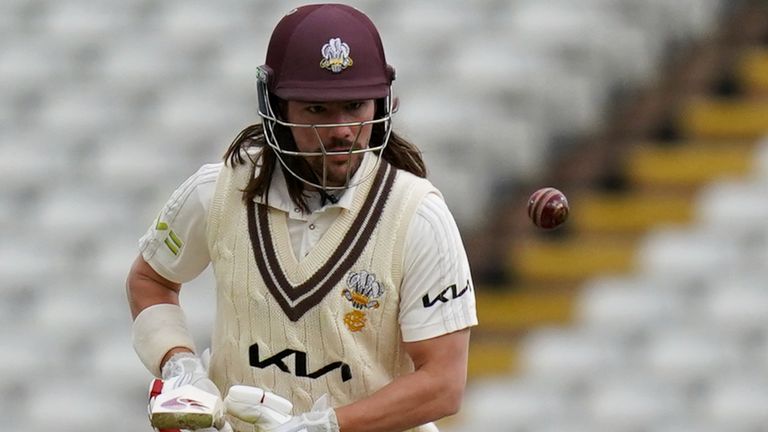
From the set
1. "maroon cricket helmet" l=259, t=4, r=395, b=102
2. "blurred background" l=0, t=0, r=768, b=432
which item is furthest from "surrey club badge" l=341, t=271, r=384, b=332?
"blurred background" l=0, t=0, r=768, b=432

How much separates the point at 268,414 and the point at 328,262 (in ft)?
0.75

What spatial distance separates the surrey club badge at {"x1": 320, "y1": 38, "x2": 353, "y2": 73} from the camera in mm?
2414

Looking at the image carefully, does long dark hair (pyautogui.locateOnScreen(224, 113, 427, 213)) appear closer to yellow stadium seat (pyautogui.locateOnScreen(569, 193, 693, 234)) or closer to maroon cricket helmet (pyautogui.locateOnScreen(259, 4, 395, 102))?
maroon cricket helmet (pyautogui.locateOnScreen(259, 4, 395, 102))

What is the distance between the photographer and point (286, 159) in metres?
2.52

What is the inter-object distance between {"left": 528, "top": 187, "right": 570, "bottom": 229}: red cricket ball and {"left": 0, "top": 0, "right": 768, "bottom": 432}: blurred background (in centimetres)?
189

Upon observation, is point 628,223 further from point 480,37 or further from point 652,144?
point 480,37

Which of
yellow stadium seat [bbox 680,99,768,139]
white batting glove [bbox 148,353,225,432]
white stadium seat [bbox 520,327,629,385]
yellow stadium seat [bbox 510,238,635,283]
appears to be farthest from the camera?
yellow stadium seat [bbox 680,99,768,139]

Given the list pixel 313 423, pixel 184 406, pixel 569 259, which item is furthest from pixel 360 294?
pixel 569 259

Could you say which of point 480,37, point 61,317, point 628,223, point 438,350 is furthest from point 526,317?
point 438,350

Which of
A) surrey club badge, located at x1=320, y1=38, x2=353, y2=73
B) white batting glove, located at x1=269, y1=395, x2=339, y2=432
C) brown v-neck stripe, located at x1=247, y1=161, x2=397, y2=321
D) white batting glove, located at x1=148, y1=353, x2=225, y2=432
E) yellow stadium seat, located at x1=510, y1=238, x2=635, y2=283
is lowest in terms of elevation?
white batting glove, located at x1=269, y1=395, x2=339, y2=432

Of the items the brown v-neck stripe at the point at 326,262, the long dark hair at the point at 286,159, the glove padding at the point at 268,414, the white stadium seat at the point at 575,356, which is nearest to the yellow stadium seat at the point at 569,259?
the white stadium seat at the point at 575,356

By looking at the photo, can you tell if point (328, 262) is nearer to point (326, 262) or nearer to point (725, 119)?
point (326, 262)

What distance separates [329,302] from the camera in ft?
8.13

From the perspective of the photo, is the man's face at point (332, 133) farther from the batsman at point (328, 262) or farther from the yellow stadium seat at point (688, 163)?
the yellow stadium seat at point (688, 163)
